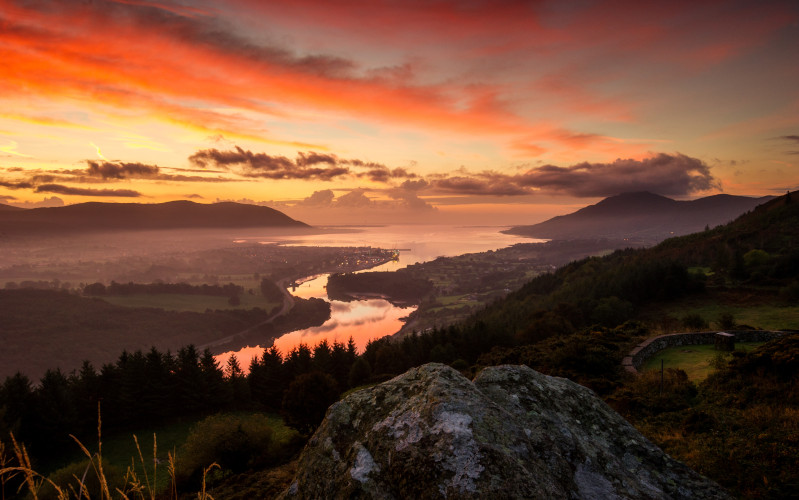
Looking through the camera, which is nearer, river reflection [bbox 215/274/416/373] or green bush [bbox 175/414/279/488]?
green bush [bbox 175/414/279/488]

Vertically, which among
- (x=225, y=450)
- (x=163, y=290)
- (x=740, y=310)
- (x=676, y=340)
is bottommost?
(x=163, y=290)

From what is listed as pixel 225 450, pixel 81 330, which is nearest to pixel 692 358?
pixel 225 450

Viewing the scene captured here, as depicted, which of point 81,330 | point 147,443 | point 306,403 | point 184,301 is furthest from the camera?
point 184,301

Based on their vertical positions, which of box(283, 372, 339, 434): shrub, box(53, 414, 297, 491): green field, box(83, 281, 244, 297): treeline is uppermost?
box(283, 372, 339, 434): shrub

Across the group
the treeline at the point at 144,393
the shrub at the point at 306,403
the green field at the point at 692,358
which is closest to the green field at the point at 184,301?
the treeline at the point at 144,393

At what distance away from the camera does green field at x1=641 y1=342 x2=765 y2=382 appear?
20639 mm

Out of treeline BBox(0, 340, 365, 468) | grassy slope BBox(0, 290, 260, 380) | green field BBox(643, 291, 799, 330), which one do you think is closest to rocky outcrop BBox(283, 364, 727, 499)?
treeline BBox(0, 340, 365, 468)

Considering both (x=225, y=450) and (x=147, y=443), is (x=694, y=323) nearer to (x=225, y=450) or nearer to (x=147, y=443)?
(x=225, y=450)

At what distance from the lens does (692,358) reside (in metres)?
23.3

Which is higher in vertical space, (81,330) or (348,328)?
(348,328)

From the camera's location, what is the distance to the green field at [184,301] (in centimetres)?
16234

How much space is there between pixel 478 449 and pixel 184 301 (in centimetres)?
19626

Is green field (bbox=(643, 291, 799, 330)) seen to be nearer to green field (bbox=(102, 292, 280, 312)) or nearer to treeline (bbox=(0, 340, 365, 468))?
treeline (bbox=(0, 340, 365, 468))

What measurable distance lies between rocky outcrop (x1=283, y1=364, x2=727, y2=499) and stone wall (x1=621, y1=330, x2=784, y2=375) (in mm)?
18048
